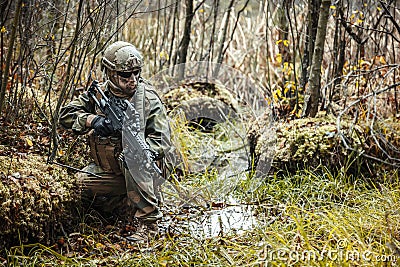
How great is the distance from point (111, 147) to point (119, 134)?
5.8 inches

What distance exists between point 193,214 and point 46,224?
4.65 ft

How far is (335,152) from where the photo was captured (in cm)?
504

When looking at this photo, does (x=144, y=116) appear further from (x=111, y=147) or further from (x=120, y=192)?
(x=120, y=192)

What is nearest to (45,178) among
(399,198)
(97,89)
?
(97,89)

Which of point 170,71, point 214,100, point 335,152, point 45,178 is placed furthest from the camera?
point 170,71

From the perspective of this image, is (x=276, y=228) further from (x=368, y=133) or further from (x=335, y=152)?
(x=368, y=133)

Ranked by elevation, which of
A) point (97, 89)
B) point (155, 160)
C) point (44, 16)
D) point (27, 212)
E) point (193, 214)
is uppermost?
point (44, 16)

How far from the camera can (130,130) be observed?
150 inches

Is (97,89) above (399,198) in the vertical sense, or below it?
above

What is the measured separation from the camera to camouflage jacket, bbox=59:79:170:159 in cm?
393

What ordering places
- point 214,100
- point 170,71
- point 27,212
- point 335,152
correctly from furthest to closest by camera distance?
point 170,71, point 214,100, point 335,152, point 27,212

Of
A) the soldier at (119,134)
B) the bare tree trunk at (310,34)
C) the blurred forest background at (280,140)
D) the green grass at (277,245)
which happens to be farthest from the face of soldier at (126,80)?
the bare tree trunk at (310,34)

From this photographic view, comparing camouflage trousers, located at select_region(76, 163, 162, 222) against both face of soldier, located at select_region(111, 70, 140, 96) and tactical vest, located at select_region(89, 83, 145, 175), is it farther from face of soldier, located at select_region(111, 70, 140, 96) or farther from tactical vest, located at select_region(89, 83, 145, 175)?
face of soldier, located at select_region(111, 70, 140, 96)

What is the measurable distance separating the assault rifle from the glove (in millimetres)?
24
